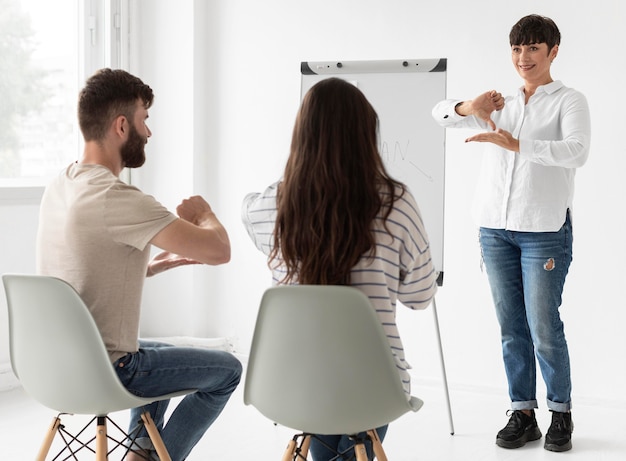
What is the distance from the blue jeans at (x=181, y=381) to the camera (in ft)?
6.61

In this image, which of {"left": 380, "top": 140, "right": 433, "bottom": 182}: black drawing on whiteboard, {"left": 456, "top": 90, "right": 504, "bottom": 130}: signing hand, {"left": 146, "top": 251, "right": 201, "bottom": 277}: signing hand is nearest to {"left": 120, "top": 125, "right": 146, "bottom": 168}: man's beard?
{"left": 146, "top": 251, "right": 201, "bottom": 277}: signing hand

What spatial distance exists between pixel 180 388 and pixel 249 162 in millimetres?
2370

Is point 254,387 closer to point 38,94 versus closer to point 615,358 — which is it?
point 615,358

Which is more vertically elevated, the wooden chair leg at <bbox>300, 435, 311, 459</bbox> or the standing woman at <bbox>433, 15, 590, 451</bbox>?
the standing woman at <bbox>433, 15, 590, 451</bbox>

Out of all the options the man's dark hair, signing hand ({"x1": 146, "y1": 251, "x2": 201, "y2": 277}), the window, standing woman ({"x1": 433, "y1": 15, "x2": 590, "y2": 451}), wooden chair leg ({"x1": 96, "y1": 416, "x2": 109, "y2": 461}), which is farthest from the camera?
the window

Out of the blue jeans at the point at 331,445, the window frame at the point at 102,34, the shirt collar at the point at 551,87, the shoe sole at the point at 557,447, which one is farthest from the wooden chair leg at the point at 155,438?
the window frame at the point at 102,34

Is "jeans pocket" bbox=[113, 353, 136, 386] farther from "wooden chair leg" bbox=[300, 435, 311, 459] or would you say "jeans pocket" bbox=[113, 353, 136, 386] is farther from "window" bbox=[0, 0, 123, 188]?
"window" bbox=[0, 0, 123, 188]

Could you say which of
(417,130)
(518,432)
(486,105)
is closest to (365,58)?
(417,130)

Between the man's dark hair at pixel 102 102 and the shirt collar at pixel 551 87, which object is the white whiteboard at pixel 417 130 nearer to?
the shirt collar at pixel 551 87

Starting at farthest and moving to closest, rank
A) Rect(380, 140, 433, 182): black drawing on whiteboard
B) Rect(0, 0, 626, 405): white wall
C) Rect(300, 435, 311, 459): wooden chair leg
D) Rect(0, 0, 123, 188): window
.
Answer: Rect(0, 0, 123, 188): window → Rect(380, 140, 433, 182): black drawing on whiteboard → Rect(0, 0, 626, 405): white wall → Rect(300, 435, 311, 459): wooden chair leg

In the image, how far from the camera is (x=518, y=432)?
2.98m

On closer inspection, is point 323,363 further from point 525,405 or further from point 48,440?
point 525,405

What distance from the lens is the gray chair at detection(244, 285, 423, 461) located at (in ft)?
5.16

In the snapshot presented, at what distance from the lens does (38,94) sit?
399 cm
